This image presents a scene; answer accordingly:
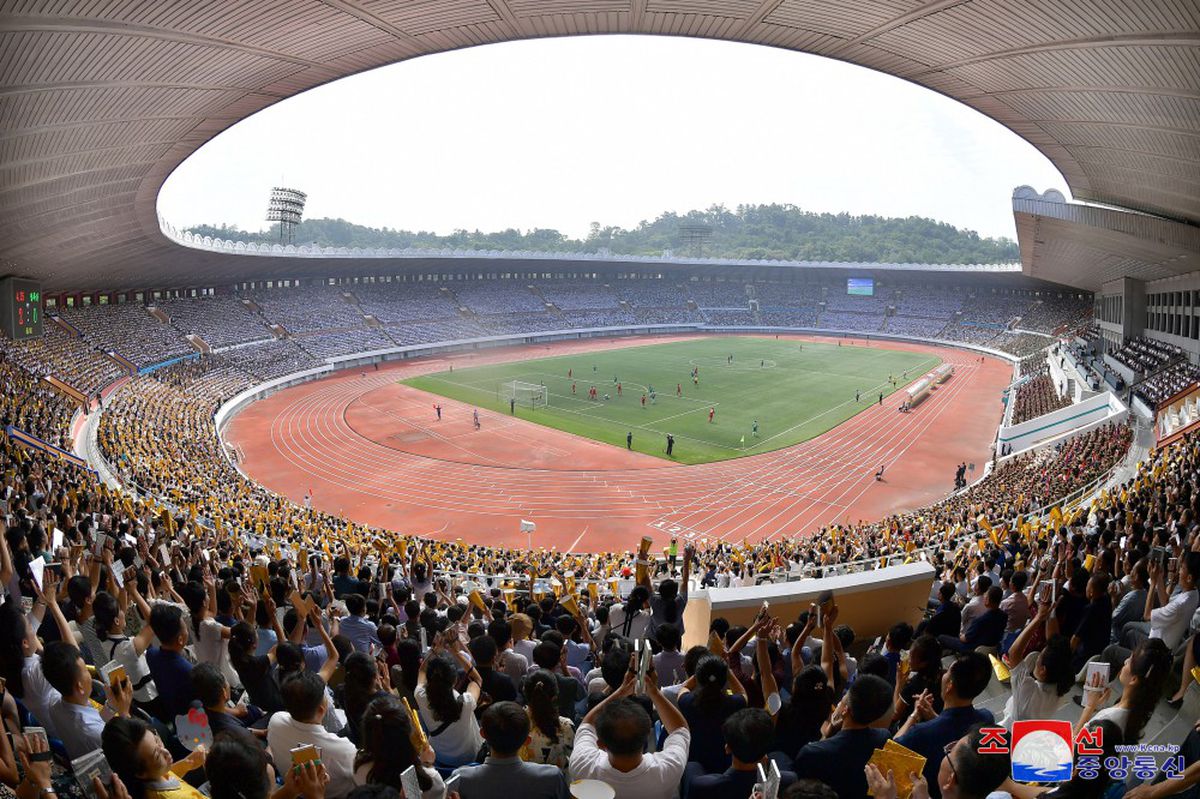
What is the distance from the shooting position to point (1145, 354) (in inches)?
1420

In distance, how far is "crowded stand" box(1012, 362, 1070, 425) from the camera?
115ft

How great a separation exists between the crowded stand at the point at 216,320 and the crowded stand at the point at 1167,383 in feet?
167

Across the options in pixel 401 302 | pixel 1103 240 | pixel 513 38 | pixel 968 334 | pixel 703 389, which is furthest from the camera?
pixel 968 334

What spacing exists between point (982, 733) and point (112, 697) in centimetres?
410

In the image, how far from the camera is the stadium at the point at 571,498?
381 centimetres

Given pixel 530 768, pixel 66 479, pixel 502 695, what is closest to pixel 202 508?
pixel 66 479

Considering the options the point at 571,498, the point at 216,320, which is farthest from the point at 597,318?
the point at 571,498

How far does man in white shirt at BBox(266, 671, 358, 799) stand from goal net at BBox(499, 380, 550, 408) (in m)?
38.9

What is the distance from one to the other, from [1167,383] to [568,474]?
22895 millimetres

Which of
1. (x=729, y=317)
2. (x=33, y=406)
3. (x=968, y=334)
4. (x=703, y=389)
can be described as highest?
(x=729, y=317)

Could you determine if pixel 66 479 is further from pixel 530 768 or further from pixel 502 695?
pixel 530 768

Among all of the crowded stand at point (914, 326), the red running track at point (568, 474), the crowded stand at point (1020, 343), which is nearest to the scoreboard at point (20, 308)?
the red running track at point (568, 474)

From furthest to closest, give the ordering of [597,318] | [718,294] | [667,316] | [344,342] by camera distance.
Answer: [718,294]
[667,316]
[597,318]
[344,342]

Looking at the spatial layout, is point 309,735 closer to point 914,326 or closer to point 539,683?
point 539,683
